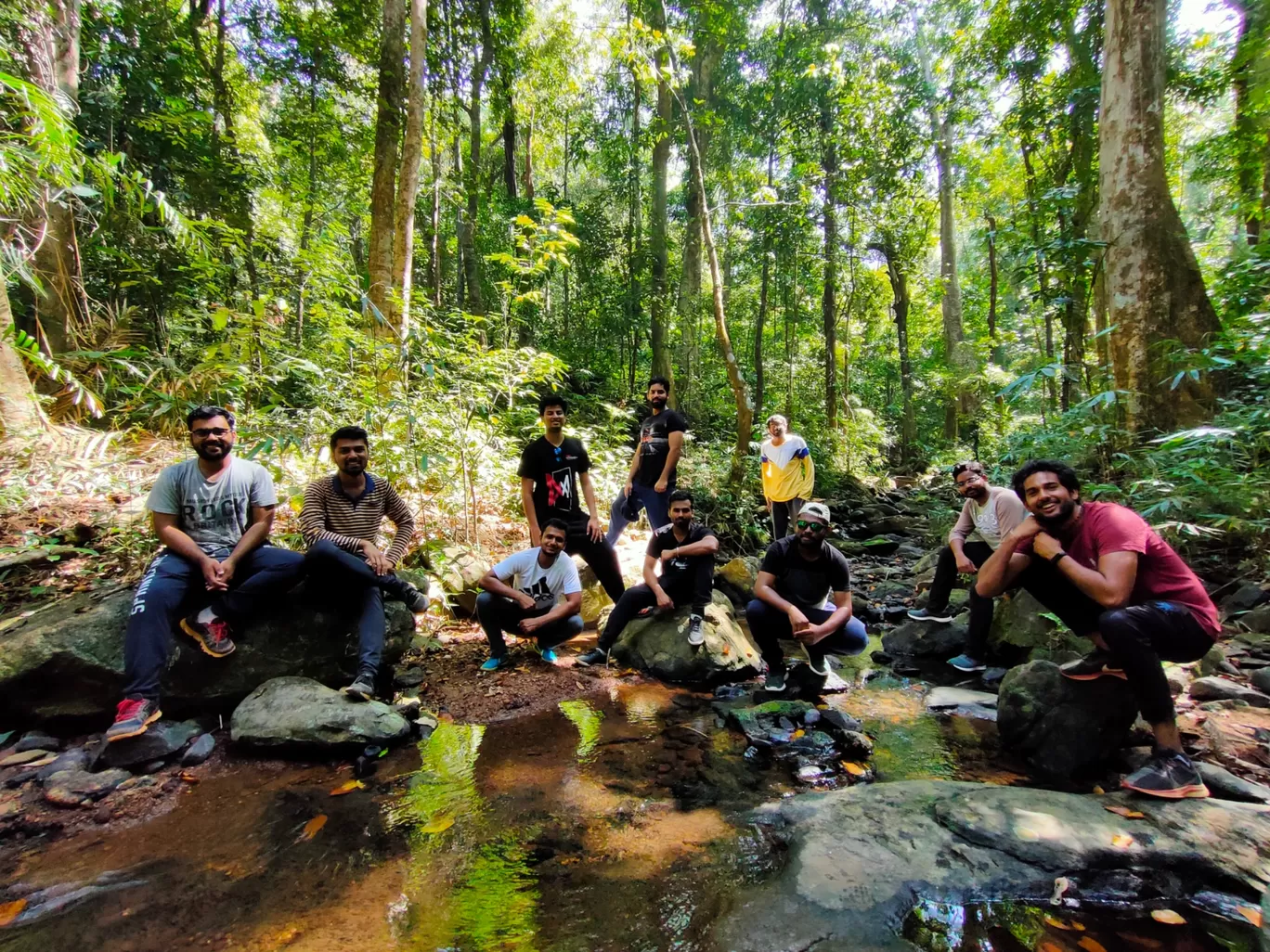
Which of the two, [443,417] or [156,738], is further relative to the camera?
[443,417]

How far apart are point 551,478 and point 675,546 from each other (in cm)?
128

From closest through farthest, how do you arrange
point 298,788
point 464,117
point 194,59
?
point 298,788, point 194,59, point 464,117

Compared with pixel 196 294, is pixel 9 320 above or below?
below

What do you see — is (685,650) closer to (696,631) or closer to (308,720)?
(696,631)

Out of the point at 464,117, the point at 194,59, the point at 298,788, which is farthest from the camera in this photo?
the point at 464,117

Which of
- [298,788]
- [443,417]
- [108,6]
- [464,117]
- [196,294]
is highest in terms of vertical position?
[464,117]

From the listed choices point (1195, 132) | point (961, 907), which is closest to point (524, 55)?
point (961, 907)

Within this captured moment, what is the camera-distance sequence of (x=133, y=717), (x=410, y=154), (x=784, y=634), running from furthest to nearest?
1. (x=410, y=154)
2. (x=784, y=634)
3. (x=133, y=717)

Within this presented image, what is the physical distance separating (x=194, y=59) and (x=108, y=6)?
146 centimetres

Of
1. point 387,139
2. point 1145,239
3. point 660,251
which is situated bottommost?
point 1145,239

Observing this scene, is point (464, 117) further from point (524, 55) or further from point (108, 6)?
point (108, 6)

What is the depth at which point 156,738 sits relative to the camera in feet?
10.8

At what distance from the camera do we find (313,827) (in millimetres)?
2742

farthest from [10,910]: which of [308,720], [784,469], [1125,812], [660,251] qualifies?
[660,251]
